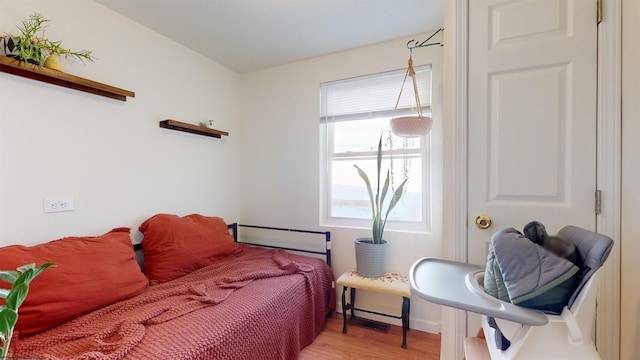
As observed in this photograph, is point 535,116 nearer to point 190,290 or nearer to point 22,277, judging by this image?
point 22,277

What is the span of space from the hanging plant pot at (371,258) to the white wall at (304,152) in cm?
18

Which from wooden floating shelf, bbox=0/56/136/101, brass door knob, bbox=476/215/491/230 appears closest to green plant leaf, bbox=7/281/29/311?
wooden floating shelf, bbox=0/56/136/101

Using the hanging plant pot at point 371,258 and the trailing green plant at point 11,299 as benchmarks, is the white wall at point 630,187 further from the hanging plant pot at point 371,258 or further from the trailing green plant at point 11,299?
the trailing green plant at point 11,299

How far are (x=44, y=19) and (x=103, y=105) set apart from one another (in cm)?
51

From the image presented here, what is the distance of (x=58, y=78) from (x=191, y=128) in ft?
2.84

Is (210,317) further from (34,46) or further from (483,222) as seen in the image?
(34,46)

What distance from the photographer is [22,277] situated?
64 cm

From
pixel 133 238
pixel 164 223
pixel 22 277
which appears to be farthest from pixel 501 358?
pixel 133 238

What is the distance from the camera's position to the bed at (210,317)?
1.10 m

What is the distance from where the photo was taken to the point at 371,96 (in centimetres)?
237

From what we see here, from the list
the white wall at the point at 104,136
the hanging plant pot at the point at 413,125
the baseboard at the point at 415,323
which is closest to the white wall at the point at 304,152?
the baseboard at the point at 415,323

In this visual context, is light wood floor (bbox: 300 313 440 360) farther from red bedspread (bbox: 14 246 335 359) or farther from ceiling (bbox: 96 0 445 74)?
ceiling (bbox: 96 0 445 74)

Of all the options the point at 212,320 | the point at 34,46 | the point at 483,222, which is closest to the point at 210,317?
the point at 212,320

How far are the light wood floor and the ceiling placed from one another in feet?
7.88
